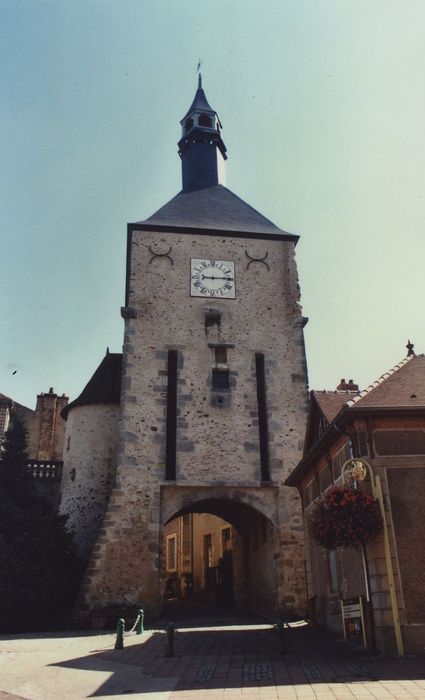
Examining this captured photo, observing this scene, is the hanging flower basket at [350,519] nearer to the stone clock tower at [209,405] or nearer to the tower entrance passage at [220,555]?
the stone clock tower at [209,405]

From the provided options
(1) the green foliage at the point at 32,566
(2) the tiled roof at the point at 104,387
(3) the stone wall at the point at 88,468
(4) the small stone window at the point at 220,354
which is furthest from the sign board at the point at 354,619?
(2) the tiled roof at the point at 104,387

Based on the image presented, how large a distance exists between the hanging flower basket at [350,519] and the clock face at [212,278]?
10475 millimetres

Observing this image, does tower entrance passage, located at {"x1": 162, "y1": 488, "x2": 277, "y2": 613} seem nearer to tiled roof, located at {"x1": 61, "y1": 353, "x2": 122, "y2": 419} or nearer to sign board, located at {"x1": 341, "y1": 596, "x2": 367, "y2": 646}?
tiled roof, located at {"x1": 61, "y1": 353, "x2": 122, "y2": 419}

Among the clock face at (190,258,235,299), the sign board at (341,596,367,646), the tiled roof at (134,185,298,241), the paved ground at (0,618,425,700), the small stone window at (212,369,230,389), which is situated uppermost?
the tiled roof at (134,185,298,241)

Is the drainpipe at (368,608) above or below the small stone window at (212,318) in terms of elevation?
below

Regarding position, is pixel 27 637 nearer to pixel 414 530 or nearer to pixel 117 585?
pixel 117 585

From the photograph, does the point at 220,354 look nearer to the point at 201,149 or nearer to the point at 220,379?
the point at 220,379

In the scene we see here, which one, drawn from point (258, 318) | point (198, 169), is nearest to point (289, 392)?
point (258, 318)

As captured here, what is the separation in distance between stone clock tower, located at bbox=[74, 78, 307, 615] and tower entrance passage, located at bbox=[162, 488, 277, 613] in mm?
97

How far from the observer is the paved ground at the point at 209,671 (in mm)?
6082

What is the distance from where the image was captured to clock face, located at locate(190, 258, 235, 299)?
18125 millimetres

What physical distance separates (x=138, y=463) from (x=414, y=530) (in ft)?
28.1

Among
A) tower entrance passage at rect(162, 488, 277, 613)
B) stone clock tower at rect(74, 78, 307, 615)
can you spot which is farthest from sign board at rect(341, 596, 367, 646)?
tower entrance passage at rect(162, 488, 277, 613)

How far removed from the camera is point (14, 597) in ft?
43.2
